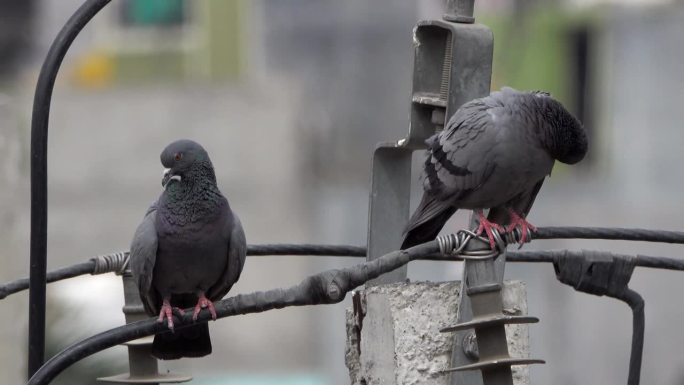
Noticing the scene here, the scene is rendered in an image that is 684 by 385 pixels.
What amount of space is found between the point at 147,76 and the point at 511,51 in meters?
4.58

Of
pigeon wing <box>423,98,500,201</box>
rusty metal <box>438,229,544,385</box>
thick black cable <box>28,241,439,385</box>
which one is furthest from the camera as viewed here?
pigeon wing <box>423,98,500,201</box>

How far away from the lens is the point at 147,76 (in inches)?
671

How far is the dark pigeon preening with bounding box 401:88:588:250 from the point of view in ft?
16.6

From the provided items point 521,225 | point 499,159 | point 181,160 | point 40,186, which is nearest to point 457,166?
point 499,159

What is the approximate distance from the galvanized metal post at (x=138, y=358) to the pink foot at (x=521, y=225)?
1.23m

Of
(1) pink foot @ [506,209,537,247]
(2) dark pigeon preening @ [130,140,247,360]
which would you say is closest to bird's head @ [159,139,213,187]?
(2) dark pigeon preening @ [130,140,247,360]

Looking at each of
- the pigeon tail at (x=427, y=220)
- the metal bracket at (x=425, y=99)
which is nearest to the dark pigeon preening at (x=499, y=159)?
the pigeon tail at (x=427, y=220)

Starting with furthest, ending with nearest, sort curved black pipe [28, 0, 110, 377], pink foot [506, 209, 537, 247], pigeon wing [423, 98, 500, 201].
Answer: pigeon wing [423, 98, 500, 201] < pink foot [506, 209, 537, 247] < curved black pipe [28, 0, 110, 377]

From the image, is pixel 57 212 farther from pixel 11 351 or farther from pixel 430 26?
pixel 430 26

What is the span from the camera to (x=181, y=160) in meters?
4.96

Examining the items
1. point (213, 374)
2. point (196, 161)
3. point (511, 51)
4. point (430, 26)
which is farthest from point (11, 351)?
point (511, 51)

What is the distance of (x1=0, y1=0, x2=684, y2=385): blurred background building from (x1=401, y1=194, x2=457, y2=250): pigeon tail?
7.47m

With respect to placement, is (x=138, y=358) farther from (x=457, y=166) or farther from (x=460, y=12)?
(x=460, y=12)

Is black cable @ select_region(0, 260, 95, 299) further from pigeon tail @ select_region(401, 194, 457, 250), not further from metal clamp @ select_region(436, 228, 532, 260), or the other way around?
metal clamp @ select_region(436, 228, 532, 260)
